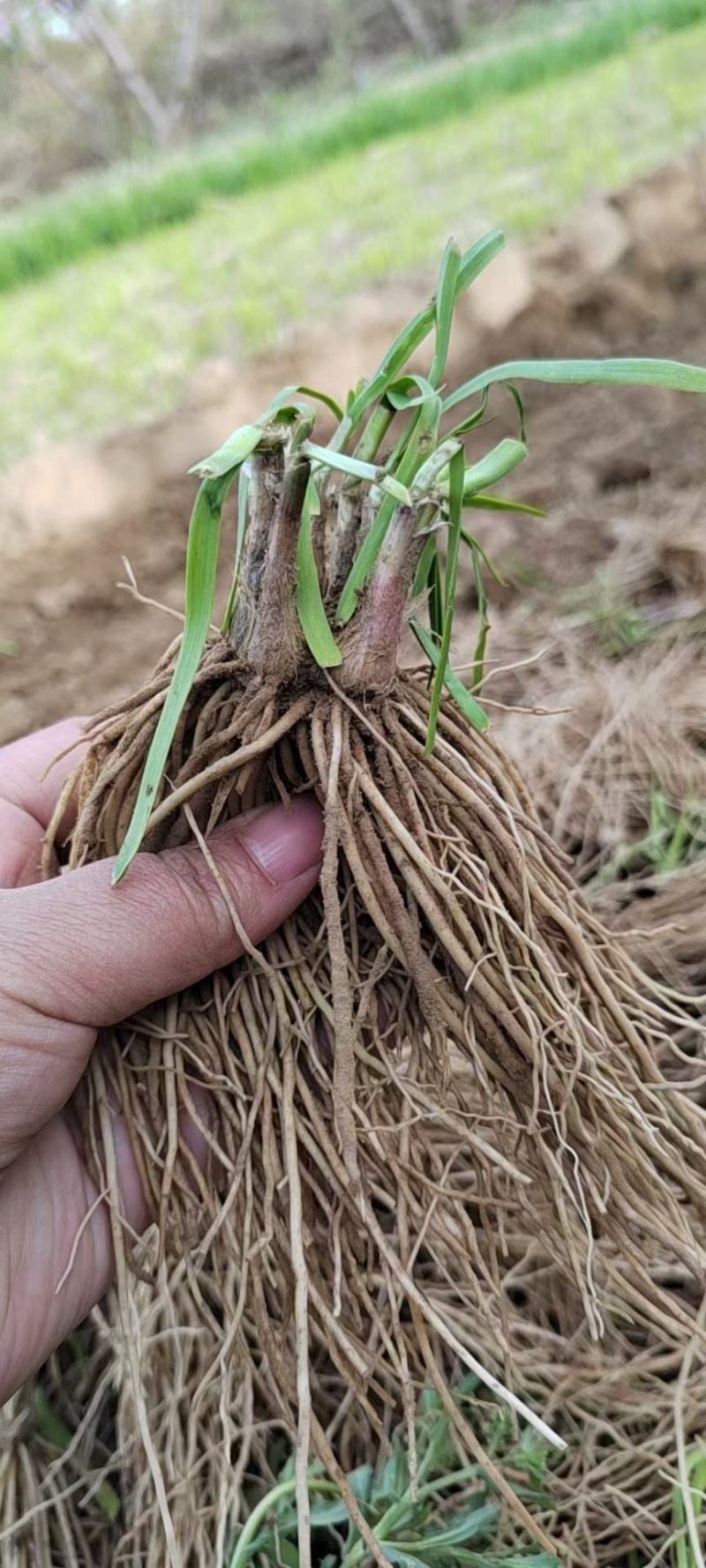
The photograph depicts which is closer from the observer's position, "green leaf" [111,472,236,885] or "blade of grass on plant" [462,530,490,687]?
"green leaf" [111,472,236,885]

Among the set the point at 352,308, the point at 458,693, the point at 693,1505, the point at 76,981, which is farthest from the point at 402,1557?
the point at 352,308

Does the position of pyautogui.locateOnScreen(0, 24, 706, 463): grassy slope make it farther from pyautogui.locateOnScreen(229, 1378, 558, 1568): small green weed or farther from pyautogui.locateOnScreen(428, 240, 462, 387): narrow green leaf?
pyautogui.locateOnScreen(229, 1378, 558, 1568): small green weed

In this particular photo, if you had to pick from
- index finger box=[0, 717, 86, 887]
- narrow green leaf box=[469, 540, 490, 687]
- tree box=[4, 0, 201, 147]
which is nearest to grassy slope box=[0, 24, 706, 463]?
index finger box=[0, 717, 86, 887]

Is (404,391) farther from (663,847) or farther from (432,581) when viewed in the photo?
(663,847)

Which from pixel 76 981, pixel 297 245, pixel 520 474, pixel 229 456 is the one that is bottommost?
pixel 76 981

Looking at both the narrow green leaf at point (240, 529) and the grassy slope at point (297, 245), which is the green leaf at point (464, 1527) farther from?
the grassy slope at point (297, 245)

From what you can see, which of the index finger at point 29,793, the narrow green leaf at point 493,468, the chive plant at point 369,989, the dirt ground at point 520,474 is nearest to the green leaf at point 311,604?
the chive plant at point 369,989

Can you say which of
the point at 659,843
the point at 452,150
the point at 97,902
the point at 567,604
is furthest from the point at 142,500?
the point at 452,150
